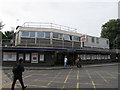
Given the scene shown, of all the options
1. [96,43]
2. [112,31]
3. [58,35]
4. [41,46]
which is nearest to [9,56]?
[41,46]

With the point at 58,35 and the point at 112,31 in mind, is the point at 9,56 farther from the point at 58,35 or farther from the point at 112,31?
the point at 112,31

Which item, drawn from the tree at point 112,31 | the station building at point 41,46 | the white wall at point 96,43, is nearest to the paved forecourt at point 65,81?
the station building at point 41,46

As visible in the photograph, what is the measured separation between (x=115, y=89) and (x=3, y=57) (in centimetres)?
2020

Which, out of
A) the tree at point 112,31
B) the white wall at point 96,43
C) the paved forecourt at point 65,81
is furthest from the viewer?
the tree at point 112,31

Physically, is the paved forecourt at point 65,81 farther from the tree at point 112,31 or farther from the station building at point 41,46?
the tree at point 112,31

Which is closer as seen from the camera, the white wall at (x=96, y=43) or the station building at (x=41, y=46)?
the station building at (x=41, y=46)

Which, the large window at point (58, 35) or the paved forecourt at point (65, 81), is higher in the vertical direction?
the large window at point (58, 35)

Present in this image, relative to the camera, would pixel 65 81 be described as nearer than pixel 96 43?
Yes

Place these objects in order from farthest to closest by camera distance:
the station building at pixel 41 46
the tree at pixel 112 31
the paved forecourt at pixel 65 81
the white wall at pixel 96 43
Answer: the tree at pixel 112 31
the white wall at pixel 96 43
the station building at pixel 41 46
the paved forecourt at pixel 65 81

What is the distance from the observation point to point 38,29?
2764 centimetres

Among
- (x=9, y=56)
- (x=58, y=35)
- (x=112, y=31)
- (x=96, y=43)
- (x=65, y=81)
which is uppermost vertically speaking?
(x=112, y=31)

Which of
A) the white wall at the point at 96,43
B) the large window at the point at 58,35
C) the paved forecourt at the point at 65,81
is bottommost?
the paved forecourt at the point at 65,81

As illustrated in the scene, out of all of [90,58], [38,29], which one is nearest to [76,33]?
[90,58]

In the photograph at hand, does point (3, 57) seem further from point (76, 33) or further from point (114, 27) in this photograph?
point (114, 27)
